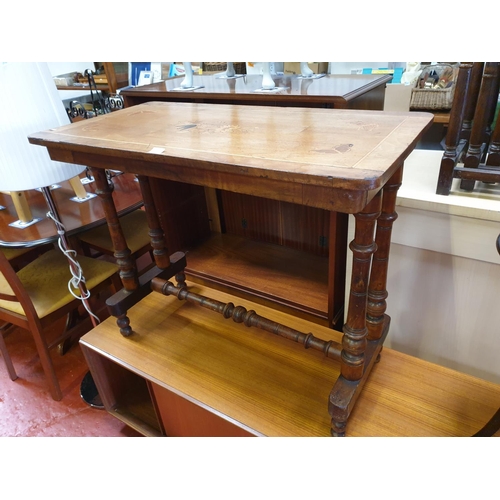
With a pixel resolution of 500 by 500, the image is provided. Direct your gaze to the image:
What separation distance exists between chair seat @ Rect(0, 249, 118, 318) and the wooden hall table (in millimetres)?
470

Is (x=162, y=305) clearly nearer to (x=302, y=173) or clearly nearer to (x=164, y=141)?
(x=164, y=141)

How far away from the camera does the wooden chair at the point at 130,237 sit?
1919 millimetres

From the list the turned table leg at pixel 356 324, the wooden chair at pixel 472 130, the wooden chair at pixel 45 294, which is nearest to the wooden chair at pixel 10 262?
the wooden chair at pixel 45 294

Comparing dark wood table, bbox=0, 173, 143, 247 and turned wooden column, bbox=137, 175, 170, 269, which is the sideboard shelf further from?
dark wood table, bbox=0, 173, 143, 247

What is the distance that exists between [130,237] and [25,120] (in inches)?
34.0

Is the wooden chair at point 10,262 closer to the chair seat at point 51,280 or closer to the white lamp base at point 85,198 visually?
the chair seat at point 51,280

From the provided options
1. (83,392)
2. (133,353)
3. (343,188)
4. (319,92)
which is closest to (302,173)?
(343,188)

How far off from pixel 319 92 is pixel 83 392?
1.57 meters

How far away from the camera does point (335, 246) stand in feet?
3.93

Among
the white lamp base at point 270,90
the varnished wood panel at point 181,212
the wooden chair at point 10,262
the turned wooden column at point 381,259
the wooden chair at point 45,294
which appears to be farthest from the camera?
the wooden chair at point 10,262

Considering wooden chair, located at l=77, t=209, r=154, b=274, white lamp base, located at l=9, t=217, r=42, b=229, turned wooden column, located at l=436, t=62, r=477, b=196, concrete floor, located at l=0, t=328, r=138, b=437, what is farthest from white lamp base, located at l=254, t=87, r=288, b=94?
concrete floor, located at l=0, t=328, r=138, b=437

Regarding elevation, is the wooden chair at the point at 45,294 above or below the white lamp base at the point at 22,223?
below

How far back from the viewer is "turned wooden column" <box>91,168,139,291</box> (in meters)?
1.18

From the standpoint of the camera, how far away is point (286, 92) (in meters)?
1.31
